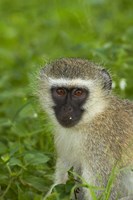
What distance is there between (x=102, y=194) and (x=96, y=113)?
3.10 feet

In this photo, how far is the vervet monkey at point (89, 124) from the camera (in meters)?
8.16

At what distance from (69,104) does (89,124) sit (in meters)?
0.28

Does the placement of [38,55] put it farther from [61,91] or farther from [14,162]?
[14,162]

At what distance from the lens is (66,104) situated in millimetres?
8297

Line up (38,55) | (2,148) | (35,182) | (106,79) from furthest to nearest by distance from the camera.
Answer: (38,55), (2,148), (106,79), (35,182)

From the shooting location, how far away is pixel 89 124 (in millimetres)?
8352

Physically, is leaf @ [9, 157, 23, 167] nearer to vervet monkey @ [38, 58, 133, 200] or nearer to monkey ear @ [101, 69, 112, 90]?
vervet monkey @ [38, 58, 133, 200]

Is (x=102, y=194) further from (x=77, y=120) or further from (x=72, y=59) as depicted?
(x=72, y=59)

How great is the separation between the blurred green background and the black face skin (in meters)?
0.43

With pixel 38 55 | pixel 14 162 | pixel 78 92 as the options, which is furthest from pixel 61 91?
pixel 38 55

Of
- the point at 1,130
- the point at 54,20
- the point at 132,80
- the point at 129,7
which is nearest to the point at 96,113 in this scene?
the point at 1,130

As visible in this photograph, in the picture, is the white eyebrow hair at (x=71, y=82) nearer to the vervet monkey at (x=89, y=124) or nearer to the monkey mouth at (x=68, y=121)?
the vervet monkey at (x=89, y=124)

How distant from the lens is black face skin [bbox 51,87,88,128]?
8.25 meters

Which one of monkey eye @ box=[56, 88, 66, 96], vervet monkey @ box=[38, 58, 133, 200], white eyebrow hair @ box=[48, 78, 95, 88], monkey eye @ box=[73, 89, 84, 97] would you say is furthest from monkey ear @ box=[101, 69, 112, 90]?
monkey eye @ box=[56, 88, 66, 96]
